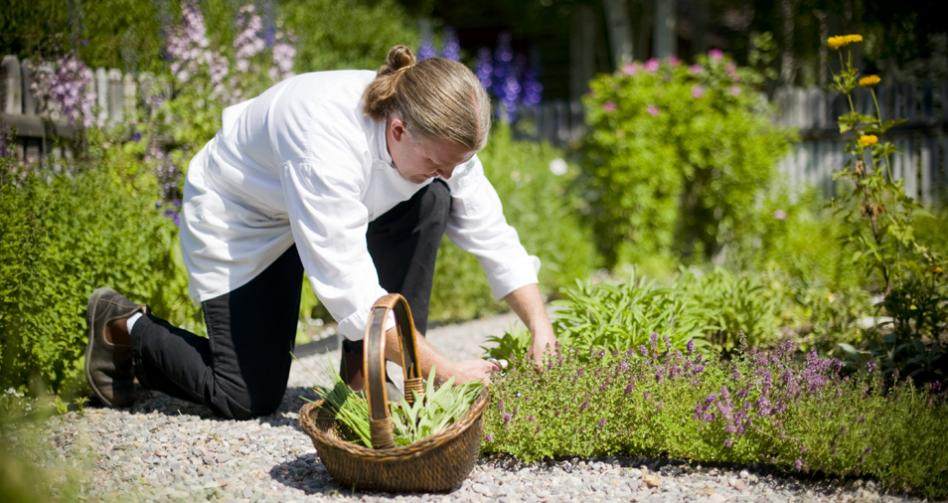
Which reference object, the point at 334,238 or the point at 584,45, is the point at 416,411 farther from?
the point at 584,45

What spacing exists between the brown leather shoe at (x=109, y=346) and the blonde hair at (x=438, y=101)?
134 centimetres

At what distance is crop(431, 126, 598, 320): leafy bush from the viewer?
239 inches

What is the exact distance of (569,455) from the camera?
2922mm

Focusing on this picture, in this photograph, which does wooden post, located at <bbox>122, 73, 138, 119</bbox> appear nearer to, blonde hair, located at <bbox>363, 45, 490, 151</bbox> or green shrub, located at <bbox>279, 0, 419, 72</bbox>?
blonde hair, located at <bbox>363, 45, 490, 151</bbox>

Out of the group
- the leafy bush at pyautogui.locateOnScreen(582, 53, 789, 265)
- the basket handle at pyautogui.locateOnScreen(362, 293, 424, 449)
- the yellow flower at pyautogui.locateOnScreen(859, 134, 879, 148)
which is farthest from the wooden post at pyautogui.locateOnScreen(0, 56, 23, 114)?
the leafy bush at pyautogui.locateOnScreen(582, 53, 789, 265)

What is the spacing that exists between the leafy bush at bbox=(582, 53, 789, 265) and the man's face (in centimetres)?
455

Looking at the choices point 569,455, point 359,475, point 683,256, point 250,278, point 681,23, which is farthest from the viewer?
point 681,23

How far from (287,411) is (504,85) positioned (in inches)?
235

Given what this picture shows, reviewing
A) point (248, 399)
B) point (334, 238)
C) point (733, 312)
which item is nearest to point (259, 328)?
point (248, 399)

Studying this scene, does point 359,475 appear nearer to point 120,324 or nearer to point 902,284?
point 120,324

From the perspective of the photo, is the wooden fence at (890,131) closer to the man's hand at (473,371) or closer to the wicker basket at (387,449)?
the man's hand at (473,371)

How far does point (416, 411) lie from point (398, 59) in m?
1.09

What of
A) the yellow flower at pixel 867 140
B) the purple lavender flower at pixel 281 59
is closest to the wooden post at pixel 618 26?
the purple lavender flower at pixel 281 59

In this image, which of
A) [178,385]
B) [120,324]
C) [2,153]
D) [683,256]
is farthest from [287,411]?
[683,256]
